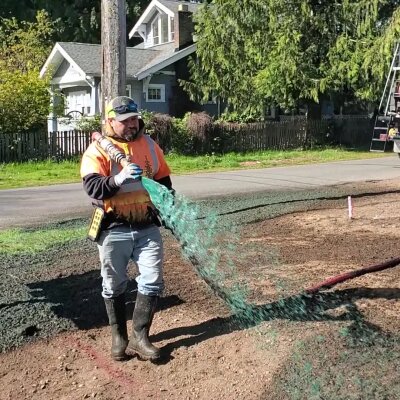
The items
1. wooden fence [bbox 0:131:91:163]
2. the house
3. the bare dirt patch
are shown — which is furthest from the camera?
the house

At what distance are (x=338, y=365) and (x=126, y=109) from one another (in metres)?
2.11

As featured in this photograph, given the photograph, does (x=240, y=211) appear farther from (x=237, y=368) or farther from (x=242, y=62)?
(x=242, y=62)

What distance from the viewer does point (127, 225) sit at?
13.5 ft

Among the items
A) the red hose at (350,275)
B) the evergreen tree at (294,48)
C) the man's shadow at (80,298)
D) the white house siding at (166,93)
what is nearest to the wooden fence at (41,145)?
the evergreen tree at (294,48)

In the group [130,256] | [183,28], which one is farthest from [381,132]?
[183,28]

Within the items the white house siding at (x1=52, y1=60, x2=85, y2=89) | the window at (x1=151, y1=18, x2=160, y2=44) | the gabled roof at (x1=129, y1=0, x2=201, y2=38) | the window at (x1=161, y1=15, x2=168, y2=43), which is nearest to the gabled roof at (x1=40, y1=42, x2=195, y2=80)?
the white house siding at (x1=52, y1=60, x2=85, y2=89)

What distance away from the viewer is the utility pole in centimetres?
754

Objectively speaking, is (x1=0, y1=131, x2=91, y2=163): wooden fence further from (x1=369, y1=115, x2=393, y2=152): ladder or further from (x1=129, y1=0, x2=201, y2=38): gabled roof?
(x1=129, y1=0, x2=201, y2=38): gabled roof

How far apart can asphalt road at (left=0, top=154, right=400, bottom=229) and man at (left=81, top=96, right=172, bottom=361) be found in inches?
232

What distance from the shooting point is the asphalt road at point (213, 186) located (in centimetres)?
1097

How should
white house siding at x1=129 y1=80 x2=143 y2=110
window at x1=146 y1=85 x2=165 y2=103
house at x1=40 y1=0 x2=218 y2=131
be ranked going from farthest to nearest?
window at x1=146 y1=85 x2=165 y2=103 < white house siding at x1=129 y1=80 x2=143 y2=110 < house at x1=40 y1=0 x2=218 y2=131

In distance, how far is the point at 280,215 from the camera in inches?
374

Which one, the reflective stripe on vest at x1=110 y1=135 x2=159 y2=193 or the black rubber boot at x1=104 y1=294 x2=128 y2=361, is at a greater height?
the reflective stripe on vest at x1=110 y1=135 x2=159 y2=193

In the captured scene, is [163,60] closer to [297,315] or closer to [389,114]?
[389,114]
